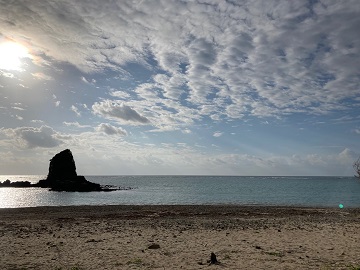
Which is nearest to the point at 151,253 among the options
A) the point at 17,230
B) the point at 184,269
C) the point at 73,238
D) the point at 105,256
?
the point at 105,256

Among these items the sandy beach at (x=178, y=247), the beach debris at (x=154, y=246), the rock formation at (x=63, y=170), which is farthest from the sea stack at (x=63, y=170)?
the beach debris at (x=154, y=246)

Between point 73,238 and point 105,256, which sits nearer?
point 105,256

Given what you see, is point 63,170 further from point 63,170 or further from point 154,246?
point 154,246

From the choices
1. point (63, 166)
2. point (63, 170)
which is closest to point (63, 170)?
point (63, 170)

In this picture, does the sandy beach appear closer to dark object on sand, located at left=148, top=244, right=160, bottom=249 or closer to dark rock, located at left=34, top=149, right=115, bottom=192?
dark object on sand, located at left=148, top=244, right=160, bottom=249

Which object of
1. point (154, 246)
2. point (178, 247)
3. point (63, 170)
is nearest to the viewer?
point (154, 246)

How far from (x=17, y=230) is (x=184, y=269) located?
15.7 meters

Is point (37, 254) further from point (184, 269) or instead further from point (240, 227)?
point (240, 227)

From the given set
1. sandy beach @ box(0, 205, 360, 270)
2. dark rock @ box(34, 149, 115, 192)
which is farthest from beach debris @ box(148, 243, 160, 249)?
dark rock @ box(34, 149, 115, 192)

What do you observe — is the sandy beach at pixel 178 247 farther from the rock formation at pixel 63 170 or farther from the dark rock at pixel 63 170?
the rock formation at pixel 63 170

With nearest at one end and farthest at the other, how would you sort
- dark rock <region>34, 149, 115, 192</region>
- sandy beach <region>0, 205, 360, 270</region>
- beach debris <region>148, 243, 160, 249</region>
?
sandy beach <region>0, 205, 360, 270</region>
beach debris <region>148, 243, 160, 249</region>
dark rock <region>34, 149, 115, 192</region>

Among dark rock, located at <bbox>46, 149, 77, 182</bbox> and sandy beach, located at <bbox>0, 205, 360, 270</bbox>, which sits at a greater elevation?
dark rock, located at <bbox>46, 149, 77, 182</bbox>

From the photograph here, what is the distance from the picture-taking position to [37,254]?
561 inches

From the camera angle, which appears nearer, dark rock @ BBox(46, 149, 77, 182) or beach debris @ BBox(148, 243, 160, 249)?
beach debris @ BBox(148, 243, 160, 249)
